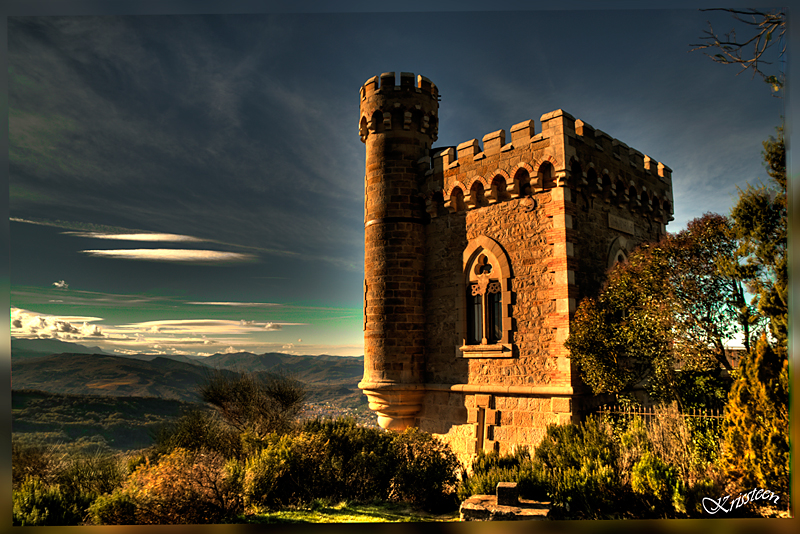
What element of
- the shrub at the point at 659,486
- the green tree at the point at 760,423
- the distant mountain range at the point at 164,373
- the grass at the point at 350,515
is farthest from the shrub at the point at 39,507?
the green tree at the point at 760,423

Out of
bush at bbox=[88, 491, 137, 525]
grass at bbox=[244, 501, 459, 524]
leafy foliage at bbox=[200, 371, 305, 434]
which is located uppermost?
leafy foliage at bbox=[200, 371, 305, 434]

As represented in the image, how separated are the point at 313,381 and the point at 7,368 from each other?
10.4 meters

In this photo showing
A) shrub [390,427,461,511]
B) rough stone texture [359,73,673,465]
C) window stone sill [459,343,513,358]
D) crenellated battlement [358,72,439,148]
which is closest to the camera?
shrub [390,427,461,511]

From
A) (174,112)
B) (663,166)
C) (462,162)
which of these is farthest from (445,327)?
(174,112)

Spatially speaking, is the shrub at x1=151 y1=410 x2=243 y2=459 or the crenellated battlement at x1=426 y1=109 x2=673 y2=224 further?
the shrub at x1=151 y1=410 x2=243 y2=459

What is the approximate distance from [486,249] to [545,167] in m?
2.31

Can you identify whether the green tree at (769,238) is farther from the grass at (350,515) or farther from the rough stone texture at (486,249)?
the grass at (350,515)

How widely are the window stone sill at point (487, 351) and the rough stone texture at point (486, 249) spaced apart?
3 cm

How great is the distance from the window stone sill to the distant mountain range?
3.51 metres

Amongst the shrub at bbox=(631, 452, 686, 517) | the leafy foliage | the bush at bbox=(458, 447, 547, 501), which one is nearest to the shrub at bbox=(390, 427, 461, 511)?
the bush at bbox=(458, 447, 547, 501)

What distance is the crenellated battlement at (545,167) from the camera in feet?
35.4

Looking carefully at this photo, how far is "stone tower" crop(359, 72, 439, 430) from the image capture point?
12.4 meters

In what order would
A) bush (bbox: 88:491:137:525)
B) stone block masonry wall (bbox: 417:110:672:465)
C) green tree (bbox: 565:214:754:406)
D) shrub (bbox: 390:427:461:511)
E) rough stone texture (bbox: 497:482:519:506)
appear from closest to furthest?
1. rough stone texture (bbox: 497:482:519:506)
2. bush (bbox: 88:491:137:525)
3. green tree (bbox: 565:214:754:406)
4. shrub (bbox: 390:427:461:511)
5. stone block masonry wall (bbox: 417:110:672:465)

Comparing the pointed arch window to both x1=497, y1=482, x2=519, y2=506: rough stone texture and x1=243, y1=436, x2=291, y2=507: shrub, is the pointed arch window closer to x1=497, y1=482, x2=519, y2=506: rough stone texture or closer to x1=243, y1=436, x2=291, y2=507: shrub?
x1=497, y1=482, x2=519, y2=506: rough stone texture
